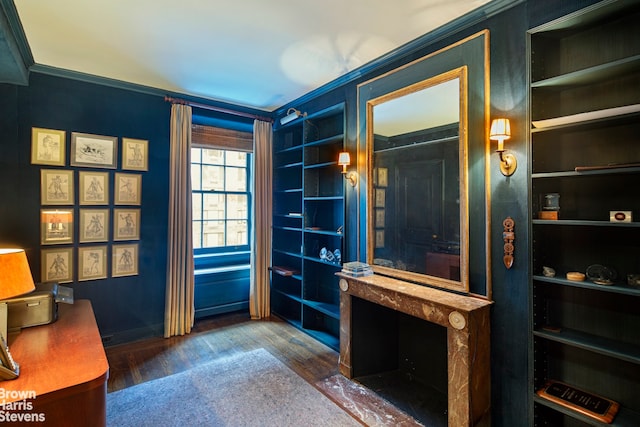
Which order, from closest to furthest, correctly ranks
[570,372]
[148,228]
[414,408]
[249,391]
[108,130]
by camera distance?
[570,372] < [414,408] < [249,391] < [108,130] < [148,228]

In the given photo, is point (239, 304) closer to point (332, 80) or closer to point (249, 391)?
point (249, 391)

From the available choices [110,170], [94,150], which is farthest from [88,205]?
[94,150]

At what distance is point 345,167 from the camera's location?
319 centimetres

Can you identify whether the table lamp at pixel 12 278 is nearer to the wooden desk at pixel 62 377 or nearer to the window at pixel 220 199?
the wooden desk at pixel 62 377

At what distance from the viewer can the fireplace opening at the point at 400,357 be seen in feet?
8.34

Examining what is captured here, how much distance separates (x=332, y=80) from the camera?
338 centimetres

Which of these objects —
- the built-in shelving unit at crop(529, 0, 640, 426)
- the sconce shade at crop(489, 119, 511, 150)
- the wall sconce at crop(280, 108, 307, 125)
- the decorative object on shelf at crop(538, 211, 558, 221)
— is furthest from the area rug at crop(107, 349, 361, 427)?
the wall sconce at crop(280, 108, 307, 125)

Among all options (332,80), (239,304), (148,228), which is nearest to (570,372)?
(332,80)

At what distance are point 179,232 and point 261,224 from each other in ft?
3.47

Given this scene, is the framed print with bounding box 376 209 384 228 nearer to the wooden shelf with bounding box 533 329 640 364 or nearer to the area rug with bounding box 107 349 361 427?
the wooden shelf with bounding box 533 329 640 364

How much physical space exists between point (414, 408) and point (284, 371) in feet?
3.82

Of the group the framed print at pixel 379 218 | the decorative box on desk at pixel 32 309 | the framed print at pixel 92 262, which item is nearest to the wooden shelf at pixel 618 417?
the framed print at pixel 379 218

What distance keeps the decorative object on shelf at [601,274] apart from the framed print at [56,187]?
14.2 ft

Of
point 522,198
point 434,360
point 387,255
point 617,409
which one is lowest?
point 434,360
